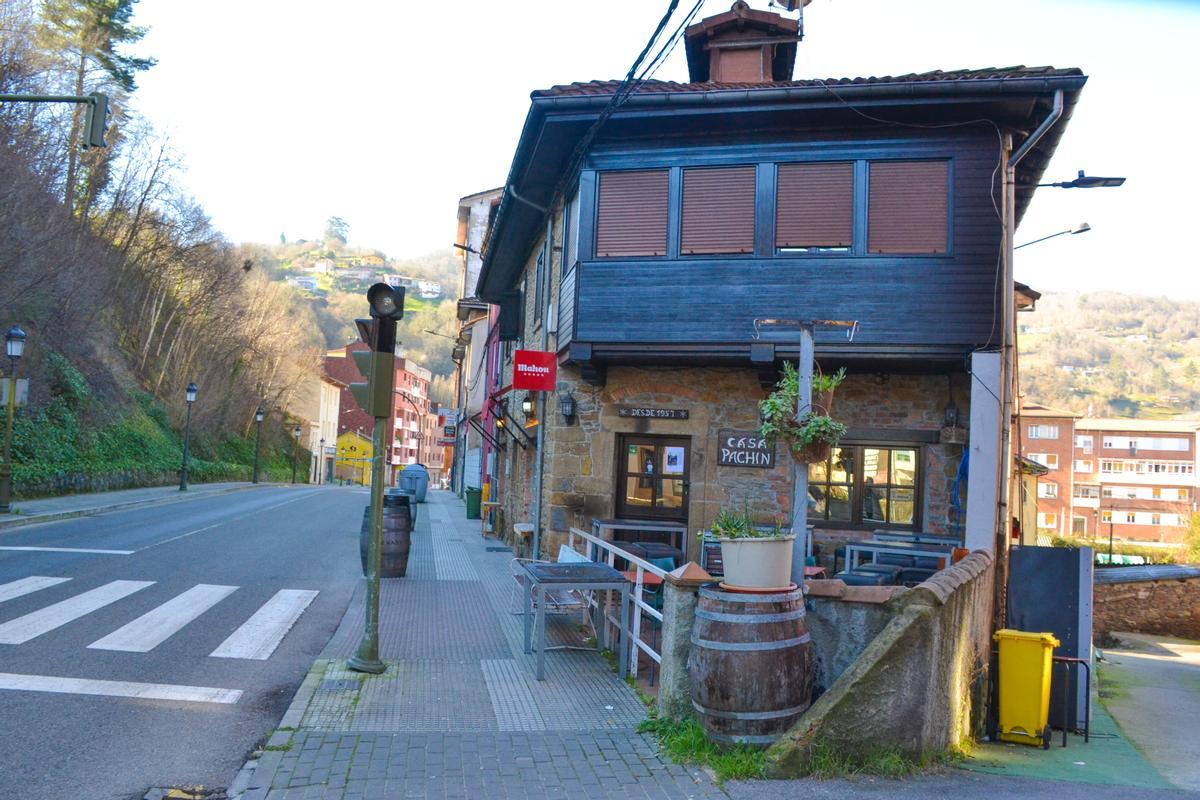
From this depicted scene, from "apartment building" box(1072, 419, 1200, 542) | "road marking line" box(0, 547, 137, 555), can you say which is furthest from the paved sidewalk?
"apartment building" box(1072, 419, 1200, 542)

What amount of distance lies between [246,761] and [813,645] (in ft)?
11.1

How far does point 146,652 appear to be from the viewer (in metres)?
7.50

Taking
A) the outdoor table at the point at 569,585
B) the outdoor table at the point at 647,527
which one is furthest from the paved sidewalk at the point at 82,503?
the outdoor table at the point at 569,585

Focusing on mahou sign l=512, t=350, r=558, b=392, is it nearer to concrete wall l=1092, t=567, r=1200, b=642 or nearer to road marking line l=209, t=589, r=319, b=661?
road marking line l=209, t=589, r=319, b=661

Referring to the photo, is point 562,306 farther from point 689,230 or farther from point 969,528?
point 969,528

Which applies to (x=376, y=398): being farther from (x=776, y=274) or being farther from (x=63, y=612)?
(x=776, y=274)

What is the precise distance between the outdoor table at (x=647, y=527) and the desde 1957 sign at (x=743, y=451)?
1.03 meters

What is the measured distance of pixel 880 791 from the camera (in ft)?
15.6

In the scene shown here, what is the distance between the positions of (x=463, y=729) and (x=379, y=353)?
115 inches

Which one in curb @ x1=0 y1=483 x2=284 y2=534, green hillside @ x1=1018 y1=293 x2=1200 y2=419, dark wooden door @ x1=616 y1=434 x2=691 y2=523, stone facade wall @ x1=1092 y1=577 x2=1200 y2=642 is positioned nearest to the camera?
dark wooden door @ x1=616 y1=434 x2=691 y2=523

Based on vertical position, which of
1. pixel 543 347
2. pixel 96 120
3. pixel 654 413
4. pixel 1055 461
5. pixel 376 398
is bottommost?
pixel 376 398

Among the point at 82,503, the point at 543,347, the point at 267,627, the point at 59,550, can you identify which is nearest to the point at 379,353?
the point at 267,627

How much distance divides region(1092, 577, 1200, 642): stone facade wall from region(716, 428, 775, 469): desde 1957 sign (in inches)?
291

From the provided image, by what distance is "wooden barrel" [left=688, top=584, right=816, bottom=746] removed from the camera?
5133mm
